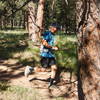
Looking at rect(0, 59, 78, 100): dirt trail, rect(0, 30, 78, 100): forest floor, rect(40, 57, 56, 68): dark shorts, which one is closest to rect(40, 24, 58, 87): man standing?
rect(40, 57, 56, 68): dark shorts

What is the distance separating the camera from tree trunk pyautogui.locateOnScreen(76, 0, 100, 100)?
157 inches

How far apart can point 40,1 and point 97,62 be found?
49.2 feet

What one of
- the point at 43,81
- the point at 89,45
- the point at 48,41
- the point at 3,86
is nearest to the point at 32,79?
the point at 43,81

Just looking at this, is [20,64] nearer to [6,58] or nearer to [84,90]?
[6,58]

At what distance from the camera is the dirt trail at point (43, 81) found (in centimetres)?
970

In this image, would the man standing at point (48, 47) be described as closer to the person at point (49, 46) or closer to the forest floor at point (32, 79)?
the person at point (49, 46)

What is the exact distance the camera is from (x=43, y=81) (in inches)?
432

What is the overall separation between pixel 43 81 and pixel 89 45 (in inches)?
279

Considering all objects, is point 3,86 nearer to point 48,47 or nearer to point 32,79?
point 32,79

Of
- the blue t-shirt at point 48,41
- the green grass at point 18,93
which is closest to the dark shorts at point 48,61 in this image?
the blue t-shirt at point 48,41

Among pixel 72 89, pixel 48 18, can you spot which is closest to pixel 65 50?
pixel 72 89

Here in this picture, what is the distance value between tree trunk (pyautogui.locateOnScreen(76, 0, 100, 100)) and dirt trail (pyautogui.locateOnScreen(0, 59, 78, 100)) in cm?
519

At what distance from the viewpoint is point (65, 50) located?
46.7ft

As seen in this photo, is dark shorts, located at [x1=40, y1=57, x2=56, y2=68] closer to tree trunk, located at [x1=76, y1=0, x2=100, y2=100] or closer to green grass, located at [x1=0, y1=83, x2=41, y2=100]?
green grass, located at [x1=0, y1=83, x2=41, y2=100]
